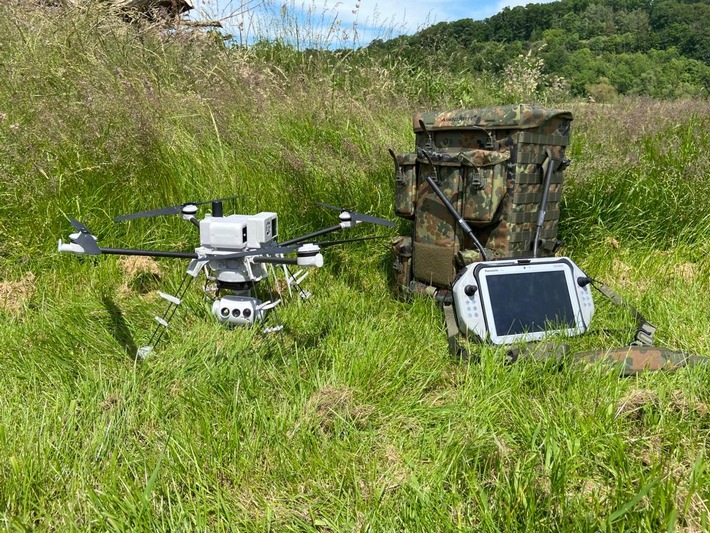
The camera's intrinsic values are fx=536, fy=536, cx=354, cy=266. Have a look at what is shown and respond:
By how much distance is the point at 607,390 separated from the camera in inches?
80.7

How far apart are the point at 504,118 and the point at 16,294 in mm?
2796

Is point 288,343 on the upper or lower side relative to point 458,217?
lower

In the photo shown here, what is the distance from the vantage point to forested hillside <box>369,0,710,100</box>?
680 centimetres

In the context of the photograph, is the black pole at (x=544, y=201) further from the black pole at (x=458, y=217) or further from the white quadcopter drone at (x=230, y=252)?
the white quadcopter drone at (x=230, y=252)

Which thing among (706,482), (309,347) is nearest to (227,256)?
(309,347)

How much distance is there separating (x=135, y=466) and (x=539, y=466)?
4.22 ft

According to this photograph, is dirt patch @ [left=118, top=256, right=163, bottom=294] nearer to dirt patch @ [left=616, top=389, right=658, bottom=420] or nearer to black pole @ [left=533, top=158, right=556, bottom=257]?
black pole @ [left=533, top=158, right=556, bottom=257]

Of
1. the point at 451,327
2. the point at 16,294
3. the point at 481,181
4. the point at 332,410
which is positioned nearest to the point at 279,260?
the point at 332,410

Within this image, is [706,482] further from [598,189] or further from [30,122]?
[30,122]

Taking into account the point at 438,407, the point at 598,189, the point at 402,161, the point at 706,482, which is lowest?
the point at 438,407

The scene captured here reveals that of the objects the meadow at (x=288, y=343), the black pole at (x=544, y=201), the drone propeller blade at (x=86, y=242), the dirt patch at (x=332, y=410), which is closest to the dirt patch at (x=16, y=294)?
the meadow at (x=288, y=343)

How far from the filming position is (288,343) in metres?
2.51

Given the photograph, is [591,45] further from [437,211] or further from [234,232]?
[234,232]

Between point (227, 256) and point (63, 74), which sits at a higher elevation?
point (63, 74)
